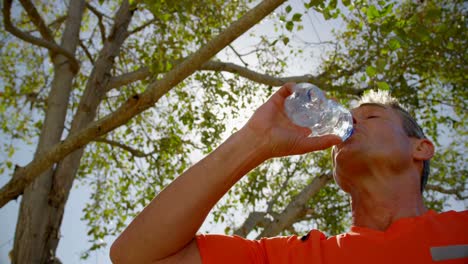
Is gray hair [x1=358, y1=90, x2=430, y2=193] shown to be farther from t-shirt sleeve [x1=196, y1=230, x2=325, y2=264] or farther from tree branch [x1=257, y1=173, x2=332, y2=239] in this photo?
tree branch [x1=257, y1=173, x2=332, y2=239]

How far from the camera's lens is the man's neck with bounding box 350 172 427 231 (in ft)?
6.64

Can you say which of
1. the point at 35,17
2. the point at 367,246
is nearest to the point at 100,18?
the point at 35,17

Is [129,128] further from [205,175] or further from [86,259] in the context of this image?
[205,175]

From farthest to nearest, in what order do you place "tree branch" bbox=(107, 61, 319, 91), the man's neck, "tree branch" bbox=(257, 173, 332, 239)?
"tree branch" bbox=(257, 173, 332, 239) < "tree branch" bbox=(107, 61, 319, 91) < the man's neck

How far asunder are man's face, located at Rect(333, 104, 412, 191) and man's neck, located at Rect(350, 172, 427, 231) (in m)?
0.09

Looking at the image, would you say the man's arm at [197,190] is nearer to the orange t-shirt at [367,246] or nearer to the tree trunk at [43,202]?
the orange t-shirt at [367,246]

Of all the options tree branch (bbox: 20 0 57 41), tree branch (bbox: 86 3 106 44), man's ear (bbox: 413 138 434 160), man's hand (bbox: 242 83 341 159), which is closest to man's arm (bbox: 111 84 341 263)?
man's hand (bbox: 242 83 341 159)

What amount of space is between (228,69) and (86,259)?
4.50 metres

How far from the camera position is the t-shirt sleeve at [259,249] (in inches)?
69.1

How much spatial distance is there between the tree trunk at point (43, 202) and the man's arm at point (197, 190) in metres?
3.02

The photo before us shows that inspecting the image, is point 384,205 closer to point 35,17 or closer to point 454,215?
point 454,215

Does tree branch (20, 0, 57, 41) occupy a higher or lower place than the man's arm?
higher

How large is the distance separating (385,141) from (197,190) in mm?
989

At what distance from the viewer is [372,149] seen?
2107mm
